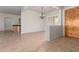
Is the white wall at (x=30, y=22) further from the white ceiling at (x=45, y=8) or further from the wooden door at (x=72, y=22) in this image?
the wooden door at (x=72, y=22)

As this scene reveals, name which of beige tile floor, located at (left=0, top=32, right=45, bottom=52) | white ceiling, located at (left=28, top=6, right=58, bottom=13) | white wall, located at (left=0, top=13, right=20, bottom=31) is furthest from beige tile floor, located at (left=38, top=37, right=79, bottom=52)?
white wall, located at (left=0, top=13, right=20, bottom=31)

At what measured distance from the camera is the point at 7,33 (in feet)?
5.65

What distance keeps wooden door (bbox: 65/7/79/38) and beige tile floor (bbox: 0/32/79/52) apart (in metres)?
0.09

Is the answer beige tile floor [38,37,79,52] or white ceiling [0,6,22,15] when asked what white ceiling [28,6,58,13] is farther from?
beige tile floor [38,37,79,52]

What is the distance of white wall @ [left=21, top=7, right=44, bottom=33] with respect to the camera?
1.73 m

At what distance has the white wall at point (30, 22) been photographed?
1734mm

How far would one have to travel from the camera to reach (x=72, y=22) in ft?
5.50

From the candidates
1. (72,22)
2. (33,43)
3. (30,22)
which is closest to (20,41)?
(33,43)

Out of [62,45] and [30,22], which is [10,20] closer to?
[30,22]

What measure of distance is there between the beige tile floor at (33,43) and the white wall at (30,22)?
0.25 ft

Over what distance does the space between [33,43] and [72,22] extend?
0.65 meters
